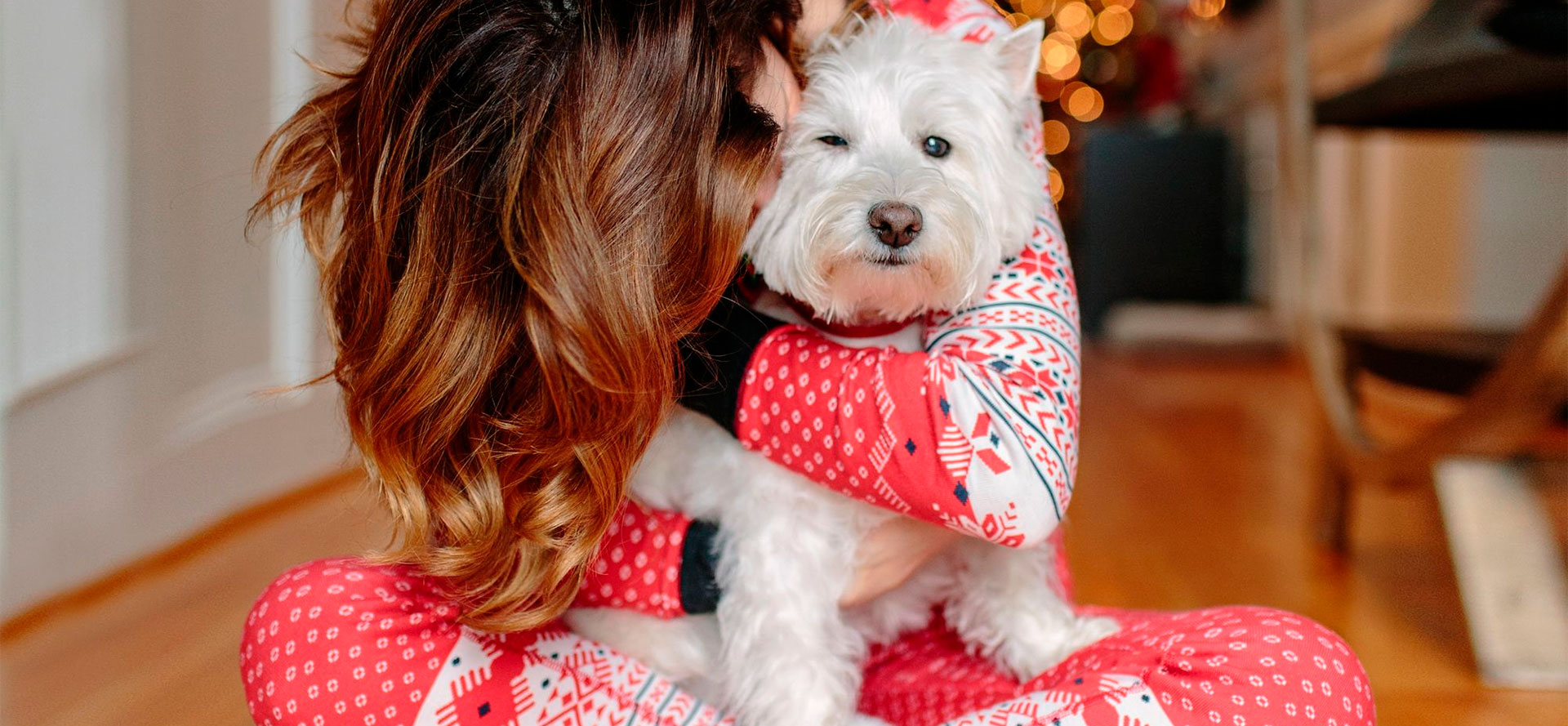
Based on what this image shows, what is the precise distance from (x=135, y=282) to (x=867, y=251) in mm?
1189

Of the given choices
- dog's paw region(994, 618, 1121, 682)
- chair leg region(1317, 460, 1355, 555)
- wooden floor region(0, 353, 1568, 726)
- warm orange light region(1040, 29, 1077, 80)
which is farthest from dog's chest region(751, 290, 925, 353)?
warm orange light region(1040, 29, 1077, 80)

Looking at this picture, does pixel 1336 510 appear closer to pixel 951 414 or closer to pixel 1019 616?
pixel 1019 616

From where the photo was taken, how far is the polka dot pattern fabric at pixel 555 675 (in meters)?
0.79

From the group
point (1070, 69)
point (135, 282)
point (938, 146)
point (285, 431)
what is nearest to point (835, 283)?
point (938, 146)

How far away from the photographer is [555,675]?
2.81ft

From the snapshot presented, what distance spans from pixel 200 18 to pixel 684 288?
1279 mm

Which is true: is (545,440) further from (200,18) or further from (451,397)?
(200,18)

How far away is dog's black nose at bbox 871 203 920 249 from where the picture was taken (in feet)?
2.60

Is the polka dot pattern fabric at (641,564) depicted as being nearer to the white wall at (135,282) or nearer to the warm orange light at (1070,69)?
the white wall at (135,282)

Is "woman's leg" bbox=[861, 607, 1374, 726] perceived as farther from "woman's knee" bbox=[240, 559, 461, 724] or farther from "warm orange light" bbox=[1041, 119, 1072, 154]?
"warm orange light" bbox=[1041, 119, 1072, 154]

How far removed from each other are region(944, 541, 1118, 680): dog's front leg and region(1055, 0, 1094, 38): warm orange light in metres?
4.48

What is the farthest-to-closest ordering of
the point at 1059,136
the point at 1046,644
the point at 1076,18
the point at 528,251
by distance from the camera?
the point at 1059,136, the point at 1076,18, the point at 1046,644, the point at 528,251

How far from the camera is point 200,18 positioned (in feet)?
5.65

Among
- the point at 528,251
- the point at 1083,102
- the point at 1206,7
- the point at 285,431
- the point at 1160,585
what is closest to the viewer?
the point at 528,251
